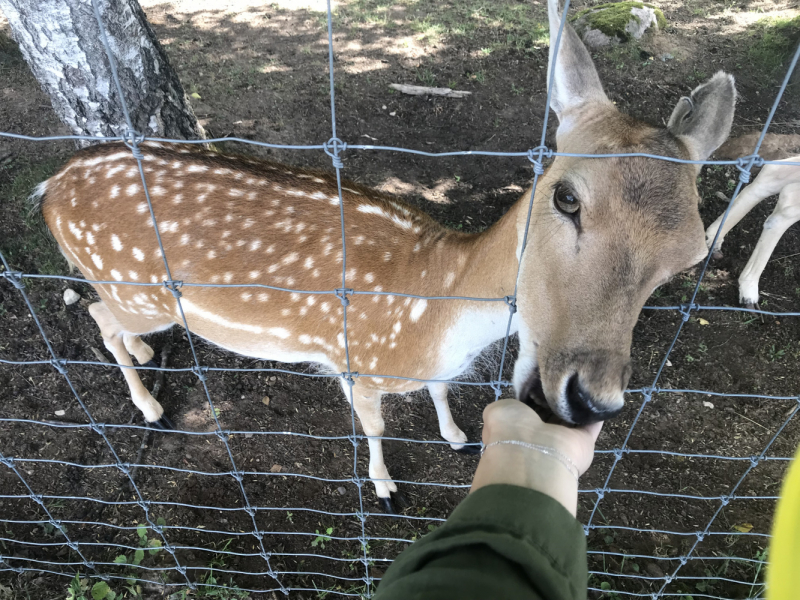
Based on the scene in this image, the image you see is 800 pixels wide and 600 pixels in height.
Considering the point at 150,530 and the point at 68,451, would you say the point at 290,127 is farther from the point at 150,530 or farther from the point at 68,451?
the point at 150,530

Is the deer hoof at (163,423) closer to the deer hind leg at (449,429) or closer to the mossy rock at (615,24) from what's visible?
the deer hind leg at (449,429)

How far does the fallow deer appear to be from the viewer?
4.91ft

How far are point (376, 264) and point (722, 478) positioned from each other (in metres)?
2.14

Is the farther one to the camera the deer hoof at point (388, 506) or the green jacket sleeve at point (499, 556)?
the deer hoof at point (388, 506)

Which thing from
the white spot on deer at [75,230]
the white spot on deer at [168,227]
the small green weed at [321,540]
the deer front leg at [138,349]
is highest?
the white spot on deer at [168,227]

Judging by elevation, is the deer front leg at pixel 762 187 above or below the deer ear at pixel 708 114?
below

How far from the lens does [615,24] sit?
5.97 meters

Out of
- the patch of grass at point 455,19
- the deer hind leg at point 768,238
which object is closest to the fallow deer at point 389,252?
the deer hind leg at point 768,238

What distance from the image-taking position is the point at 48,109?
15.3 ft

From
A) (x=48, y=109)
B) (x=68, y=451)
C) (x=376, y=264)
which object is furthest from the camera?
(x=48, y=109)

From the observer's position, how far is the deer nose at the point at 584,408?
4.66 ft

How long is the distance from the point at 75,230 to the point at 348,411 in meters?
1.61

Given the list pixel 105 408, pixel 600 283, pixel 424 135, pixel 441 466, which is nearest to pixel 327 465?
pixel 441 466

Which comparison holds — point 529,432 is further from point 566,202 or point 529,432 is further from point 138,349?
point 138,349
